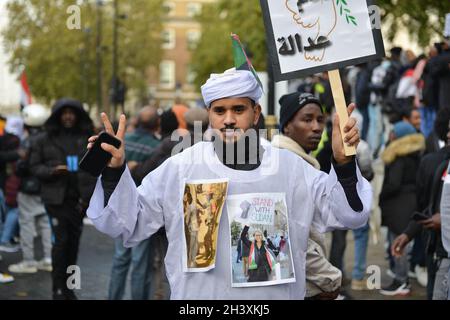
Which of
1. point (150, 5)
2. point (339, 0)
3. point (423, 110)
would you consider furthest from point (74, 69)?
point (339, 0)

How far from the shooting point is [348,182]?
416cm

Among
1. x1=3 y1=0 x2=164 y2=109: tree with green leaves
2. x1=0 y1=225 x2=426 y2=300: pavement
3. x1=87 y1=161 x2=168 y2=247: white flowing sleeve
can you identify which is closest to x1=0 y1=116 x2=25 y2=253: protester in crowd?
x1=0 y1=225 x2=426 y2=300: pavement

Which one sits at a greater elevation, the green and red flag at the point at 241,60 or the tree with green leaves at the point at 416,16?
the tree with green leaves at the point at 416,16

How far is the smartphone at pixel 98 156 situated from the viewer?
4.11 meters

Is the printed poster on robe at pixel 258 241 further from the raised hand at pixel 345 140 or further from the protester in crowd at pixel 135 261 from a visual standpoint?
the protester in crowd at pixel 135 261

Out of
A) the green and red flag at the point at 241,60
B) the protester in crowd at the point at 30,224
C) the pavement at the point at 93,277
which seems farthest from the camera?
the protester in crowd at the point at 30,224

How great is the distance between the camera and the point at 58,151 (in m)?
9.84

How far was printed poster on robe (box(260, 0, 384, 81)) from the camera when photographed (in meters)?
4.50

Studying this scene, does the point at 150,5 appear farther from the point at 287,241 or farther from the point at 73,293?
the point at 287,241

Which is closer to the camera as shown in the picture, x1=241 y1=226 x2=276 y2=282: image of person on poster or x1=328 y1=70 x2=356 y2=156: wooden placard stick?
x1=328 y1=70 x2=356 y2=156: wooden placard stick

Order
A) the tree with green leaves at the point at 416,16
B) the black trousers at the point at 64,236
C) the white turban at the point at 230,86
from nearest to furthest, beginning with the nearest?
the white turban at the point at 230,86, the black trousers at the point at 64,236, the tree with green leaves at the point at 416,16

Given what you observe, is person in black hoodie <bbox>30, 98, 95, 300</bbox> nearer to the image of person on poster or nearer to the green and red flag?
the green and red flag

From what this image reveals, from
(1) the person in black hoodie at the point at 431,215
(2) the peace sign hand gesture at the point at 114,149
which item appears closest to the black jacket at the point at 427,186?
(1) the person in black hoodie at the point at 431,215

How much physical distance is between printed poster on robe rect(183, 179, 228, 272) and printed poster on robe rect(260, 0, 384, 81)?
0.69 m
